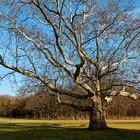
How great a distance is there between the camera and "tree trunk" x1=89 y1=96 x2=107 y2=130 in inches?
1187

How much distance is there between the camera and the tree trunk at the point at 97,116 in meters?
30.1

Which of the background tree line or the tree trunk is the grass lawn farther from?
the background tree line

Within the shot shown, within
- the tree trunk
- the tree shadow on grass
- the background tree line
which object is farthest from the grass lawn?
the background tree line

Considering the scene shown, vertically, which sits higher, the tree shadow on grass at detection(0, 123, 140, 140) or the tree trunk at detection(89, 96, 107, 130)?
the tree trunk at detection(89, 96, 107, 130)

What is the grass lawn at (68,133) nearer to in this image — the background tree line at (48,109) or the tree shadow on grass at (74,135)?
Answer: the tree shadow on grass at (74,135)

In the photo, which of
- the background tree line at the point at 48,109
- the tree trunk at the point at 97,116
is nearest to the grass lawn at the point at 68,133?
the tree trunk at the point at 97,116

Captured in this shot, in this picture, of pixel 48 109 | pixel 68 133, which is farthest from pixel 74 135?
pixel 48 109

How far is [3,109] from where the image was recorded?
124m

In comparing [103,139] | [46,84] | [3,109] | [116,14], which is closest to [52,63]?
[46,84]

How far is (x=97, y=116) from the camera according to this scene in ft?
99.2

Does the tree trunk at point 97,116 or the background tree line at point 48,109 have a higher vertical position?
the background tree line at point 48,109

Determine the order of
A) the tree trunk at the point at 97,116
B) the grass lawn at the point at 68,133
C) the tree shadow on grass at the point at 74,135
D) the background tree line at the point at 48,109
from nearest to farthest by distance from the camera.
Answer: the tree shadow on grass at the point at 74,135
the grass lawn at the point at 68,133
the tree trunk at the point at 97,116
the background tree line at the point at 48,109

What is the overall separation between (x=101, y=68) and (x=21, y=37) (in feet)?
24.3

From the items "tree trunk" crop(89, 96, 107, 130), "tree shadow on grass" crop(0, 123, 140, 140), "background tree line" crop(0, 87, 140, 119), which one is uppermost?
"background tree line" crop(0, 87, 140, 119)
